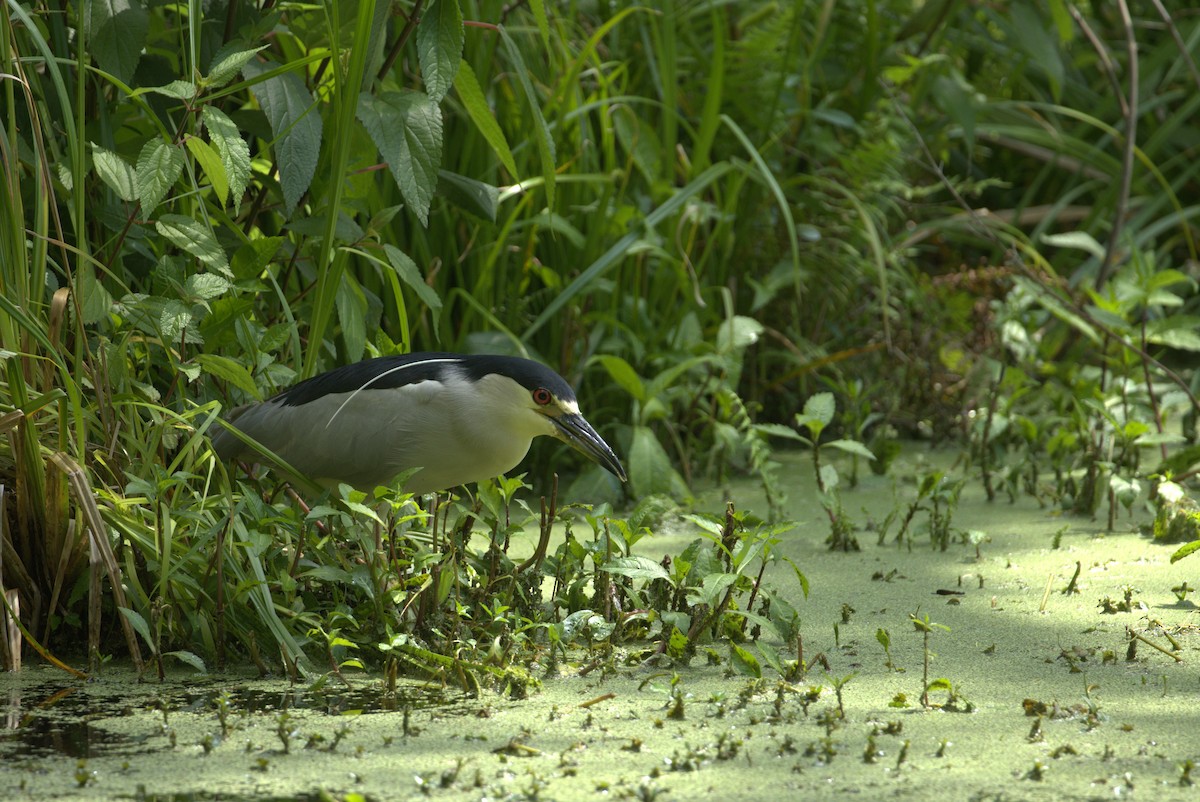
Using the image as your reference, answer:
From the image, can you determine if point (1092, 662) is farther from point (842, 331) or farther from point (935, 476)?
point (842, 331)

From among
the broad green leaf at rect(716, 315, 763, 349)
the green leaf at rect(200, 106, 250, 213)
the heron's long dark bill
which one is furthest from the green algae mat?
the broad green leaf at rect(716, 315, 763, 349)

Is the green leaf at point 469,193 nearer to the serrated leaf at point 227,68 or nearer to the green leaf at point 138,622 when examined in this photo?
the serrated leaf at point 227,68

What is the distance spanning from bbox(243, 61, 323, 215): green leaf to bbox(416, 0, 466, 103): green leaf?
0.27 metres

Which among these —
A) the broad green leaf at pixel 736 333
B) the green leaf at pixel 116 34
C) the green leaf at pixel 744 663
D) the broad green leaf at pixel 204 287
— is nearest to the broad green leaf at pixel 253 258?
the broad green leaf at pixel 204 287

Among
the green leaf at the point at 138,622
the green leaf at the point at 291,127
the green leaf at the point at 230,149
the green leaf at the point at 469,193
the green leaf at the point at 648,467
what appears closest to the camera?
the green leaf at the point at 138,622

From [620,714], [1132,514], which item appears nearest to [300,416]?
[620,714]

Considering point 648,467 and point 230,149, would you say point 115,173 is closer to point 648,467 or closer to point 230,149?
point 230,149

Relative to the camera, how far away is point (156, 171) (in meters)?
2.54

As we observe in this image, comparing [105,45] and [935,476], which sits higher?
[105,45]

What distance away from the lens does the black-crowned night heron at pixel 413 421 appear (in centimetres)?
293

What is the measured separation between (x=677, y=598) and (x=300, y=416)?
887 mm

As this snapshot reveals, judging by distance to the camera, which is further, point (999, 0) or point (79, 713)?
point (999, 0)

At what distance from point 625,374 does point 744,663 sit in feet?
4.78

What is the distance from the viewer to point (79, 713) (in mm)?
2340
